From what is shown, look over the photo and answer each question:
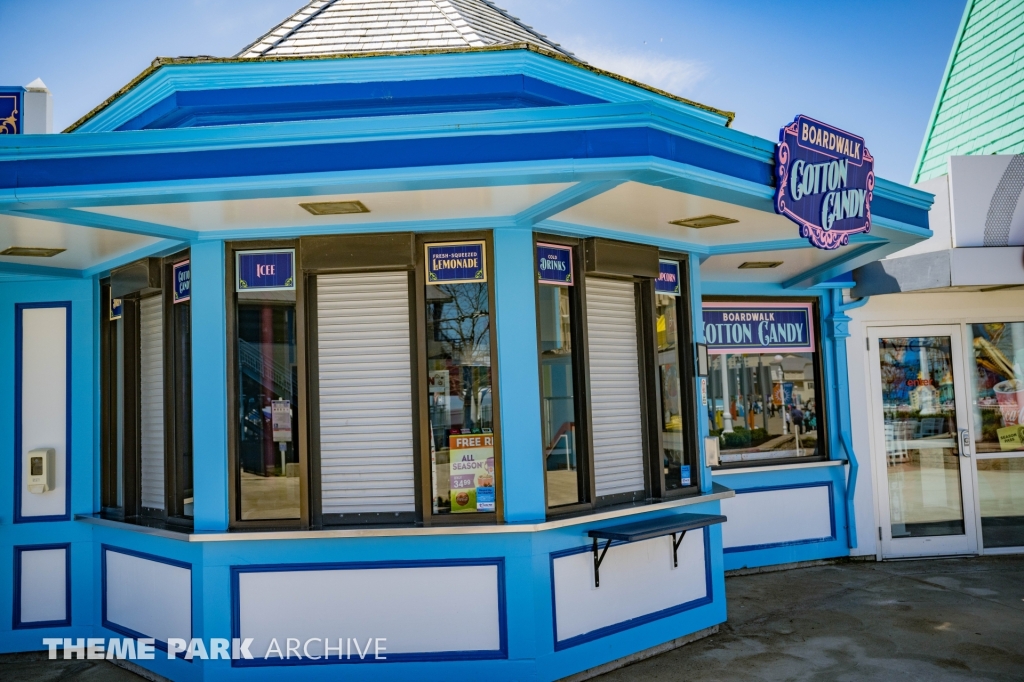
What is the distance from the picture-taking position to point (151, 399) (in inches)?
247

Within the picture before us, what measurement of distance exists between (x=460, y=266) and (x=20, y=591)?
173 inches

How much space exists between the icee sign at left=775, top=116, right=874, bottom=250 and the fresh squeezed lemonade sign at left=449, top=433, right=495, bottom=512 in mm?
2371

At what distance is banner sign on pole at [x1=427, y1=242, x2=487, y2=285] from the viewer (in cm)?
543

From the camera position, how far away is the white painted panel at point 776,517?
8.35 meters

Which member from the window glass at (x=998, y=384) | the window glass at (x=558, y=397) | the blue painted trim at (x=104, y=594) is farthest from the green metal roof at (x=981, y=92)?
the blue painted trim at (x=104, y=594)

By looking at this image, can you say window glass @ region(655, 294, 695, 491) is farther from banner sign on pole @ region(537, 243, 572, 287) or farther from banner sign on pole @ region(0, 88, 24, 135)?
banner sign on pole @ region(0, 88, 24, 135)

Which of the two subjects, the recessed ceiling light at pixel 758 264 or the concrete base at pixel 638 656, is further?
the recessed ceiling light at pixel 758 264

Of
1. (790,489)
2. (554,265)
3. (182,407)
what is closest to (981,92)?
(790,489)

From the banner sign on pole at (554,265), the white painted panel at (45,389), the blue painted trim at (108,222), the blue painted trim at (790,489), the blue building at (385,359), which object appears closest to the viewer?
the blue building at (385,359)

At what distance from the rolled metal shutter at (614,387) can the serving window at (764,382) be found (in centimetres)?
249

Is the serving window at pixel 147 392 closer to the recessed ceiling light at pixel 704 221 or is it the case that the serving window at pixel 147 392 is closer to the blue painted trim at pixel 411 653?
the blue painted trim at pixel 411 653

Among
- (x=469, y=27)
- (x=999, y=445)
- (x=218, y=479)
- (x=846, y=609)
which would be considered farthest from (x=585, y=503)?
(x=999, y=445)

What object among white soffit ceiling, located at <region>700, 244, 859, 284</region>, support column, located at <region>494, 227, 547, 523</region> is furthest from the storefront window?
white soffit ceiling, located at <region>700, 244, 859, 284</region>

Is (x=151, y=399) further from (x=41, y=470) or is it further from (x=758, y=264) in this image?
(x=758, y=264)
